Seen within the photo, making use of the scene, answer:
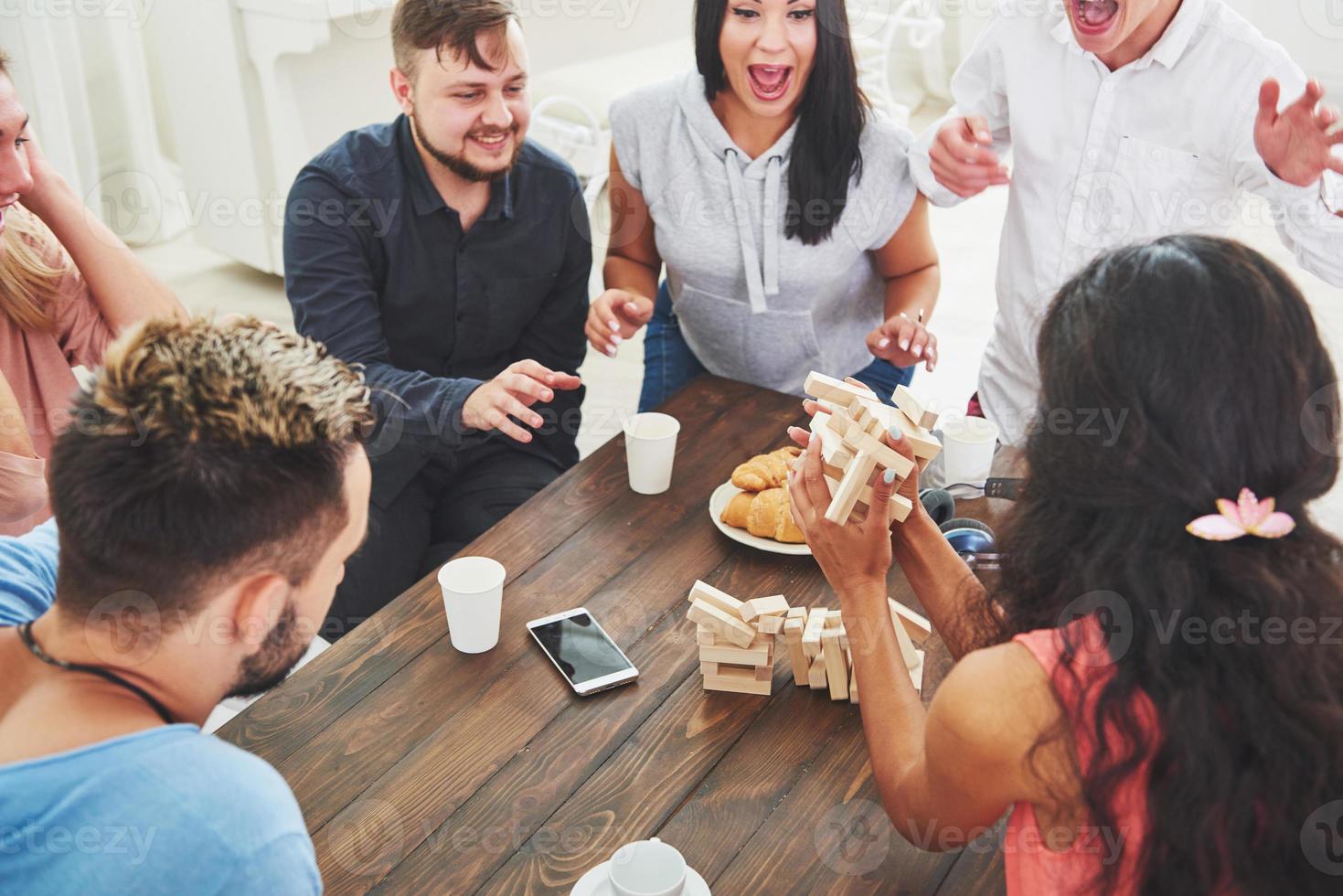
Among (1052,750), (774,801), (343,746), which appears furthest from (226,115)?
(1052,750)

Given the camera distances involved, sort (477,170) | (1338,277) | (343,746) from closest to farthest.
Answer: (343,746) < (1338,277) < (477,170)

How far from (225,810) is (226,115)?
11.8 ft

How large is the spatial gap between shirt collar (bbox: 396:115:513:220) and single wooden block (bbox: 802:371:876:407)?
997 mm

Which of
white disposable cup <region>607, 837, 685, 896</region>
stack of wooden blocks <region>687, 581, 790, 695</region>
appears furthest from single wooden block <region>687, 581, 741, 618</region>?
white disposable cup <region>607, 837, 685, 896</region>

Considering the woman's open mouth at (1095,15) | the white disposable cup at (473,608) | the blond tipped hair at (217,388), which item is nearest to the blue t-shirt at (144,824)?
the blond tipped hair at (217,388)

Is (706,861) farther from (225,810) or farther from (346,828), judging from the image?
(225,810)

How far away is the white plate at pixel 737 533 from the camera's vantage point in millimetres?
1620

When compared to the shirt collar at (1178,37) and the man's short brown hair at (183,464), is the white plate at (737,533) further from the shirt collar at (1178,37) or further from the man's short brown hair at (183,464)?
the shirt collar at (1178,37)

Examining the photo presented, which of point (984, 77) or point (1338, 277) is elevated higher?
point (984, 77)

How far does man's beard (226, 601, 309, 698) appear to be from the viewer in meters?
1.04

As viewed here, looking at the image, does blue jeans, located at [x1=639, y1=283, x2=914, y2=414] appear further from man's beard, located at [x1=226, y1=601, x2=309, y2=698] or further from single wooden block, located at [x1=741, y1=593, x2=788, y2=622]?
man's beard, located at [x1=226, y1=601, x2=309, y2=698]

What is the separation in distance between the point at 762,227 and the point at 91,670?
1598 millimetres

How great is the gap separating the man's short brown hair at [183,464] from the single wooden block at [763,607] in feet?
1.86

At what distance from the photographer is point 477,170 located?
214 cm
